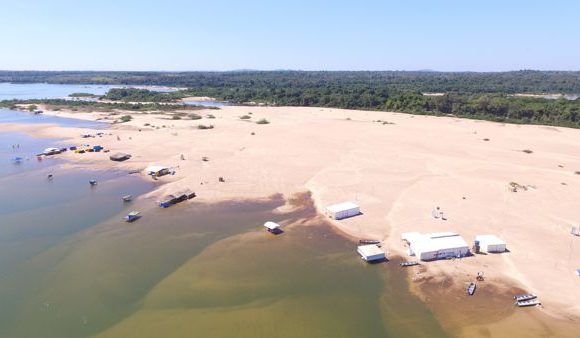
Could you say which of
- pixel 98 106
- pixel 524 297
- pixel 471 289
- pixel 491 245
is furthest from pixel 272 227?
pixel 98 106

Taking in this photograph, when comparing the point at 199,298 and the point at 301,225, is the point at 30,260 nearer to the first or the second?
the point at 199,298

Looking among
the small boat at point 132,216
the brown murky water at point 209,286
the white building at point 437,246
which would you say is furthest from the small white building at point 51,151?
the white building at point 437,246

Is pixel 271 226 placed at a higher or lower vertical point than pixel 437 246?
lower

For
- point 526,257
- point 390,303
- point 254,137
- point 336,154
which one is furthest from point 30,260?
point 254,137

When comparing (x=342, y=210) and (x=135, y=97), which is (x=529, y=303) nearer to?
(x=342, y=210)

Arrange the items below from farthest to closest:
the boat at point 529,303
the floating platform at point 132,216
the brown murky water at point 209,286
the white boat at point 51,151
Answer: the white boat at point 51,151
the floating platform at point 132,216
the boat at point 529,303
the brown murky water at point 209,286

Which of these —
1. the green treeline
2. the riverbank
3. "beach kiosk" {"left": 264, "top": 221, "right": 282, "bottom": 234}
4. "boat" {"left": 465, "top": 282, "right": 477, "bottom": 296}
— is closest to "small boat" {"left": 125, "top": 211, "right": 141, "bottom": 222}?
the riverbank

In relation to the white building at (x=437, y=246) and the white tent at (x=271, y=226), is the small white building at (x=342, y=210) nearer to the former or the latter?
the white tent at (x=271, y=226)
